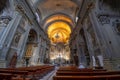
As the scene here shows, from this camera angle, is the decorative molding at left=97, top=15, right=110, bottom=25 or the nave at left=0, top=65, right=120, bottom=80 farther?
the decorative molding at left=97, top=15, right=110, bottom=25

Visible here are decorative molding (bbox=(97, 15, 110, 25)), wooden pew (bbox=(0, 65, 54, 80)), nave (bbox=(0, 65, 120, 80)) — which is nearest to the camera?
nave (bbox=(0, 65, 120, 80))

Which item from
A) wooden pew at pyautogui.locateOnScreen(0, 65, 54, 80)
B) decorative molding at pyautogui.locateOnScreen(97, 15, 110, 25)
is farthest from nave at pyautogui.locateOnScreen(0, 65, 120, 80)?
decorative molding at pyautogui.locateOnScreen(97, 15, 110, 25)

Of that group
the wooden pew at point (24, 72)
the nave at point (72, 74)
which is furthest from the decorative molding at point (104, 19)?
the wooden pew at point (24, 72)

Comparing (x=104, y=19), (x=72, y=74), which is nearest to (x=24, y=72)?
(x=72, y=74)

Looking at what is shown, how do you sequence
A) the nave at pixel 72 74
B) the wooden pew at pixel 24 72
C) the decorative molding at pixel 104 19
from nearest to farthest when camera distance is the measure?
the nave at pixel 72 74 < the wooden pew at pixel 24 72 < the decorative molding at pixel 104 19

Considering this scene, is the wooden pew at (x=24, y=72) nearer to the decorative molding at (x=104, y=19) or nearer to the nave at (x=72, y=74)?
the nave at (x=72, y=74)

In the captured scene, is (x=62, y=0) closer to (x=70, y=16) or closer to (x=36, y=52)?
(x=70, y=16)

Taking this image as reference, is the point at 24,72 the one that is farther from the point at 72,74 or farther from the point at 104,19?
the point at 104,19

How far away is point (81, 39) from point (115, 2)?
25.7 ft

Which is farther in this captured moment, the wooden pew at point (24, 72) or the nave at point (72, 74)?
the wooden pew at point (24, 72)

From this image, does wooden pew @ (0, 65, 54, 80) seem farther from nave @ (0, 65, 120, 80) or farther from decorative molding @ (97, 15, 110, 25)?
decorative molding @ (97, 15, 110, 25)

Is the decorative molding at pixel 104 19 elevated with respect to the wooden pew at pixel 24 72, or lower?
elevated

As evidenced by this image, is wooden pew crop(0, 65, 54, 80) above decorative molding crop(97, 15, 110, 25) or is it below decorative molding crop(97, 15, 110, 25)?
below

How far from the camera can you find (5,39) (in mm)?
8406
